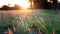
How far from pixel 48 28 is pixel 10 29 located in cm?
36

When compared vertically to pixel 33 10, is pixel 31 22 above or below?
below

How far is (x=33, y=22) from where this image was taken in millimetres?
1220

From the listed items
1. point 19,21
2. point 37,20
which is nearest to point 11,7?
point 19,21

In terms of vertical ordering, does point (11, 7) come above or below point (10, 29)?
above

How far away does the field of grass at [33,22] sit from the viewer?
1207mm

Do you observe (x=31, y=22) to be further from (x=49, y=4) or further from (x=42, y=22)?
(x=49, y=4)

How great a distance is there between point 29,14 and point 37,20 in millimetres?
96

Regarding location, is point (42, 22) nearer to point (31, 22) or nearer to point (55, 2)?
point (31, 22)

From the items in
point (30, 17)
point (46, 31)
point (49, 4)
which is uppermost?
point (49, 4)

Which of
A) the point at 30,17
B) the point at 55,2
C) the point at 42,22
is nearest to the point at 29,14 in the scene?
the point at 30,17

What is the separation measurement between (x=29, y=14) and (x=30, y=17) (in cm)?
3

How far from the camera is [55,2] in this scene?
1.23 meters

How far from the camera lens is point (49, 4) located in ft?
4.04

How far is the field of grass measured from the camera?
3.96 ft
